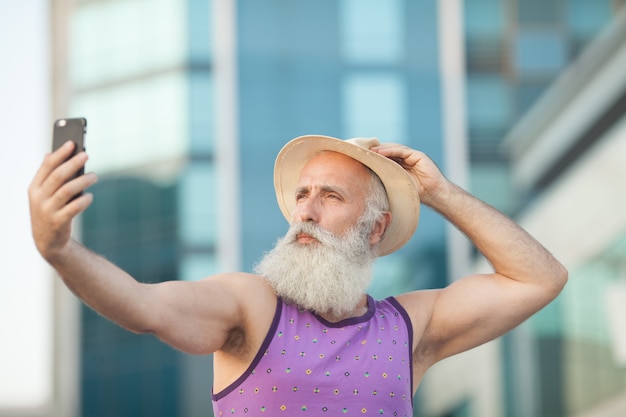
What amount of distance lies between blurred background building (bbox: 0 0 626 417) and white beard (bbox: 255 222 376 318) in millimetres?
12390

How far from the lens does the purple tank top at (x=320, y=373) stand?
2.88 m

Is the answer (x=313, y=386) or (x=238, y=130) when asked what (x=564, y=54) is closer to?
(x=238, y=130)

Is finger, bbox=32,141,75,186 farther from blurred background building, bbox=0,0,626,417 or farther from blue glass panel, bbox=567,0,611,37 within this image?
blue glass panel, bbox=567,0,611,37

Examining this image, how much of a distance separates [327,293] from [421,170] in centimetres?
58

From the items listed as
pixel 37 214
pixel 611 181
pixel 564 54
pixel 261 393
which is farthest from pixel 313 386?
pixel 564 54

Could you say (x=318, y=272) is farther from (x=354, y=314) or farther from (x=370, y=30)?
(x=370, y=30)

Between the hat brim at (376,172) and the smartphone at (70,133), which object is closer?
the smartphone at (70,133)

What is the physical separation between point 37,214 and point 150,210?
14.3m

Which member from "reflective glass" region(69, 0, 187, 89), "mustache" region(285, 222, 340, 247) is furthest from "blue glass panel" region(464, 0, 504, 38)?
"mustache" region(285, 222, 340, 247)

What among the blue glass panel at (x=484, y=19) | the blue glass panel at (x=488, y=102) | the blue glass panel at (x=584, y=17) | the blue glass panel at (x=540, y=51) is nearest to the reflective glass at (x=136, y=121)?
the blue glass panel at (x=488, y=102)

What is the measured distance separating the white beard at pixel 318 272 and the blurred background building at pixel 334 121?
40.6ft

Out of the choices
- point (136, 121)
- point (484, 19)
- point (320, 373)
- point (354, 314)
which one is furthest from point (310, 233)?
point (484, 19)

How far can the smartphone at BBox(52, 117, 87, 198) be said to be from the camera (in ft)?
7.64

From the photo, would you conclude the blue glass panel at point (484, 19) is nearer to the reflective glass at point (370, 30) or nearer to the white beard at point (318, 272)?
the reflective glass at point (370, 30)
